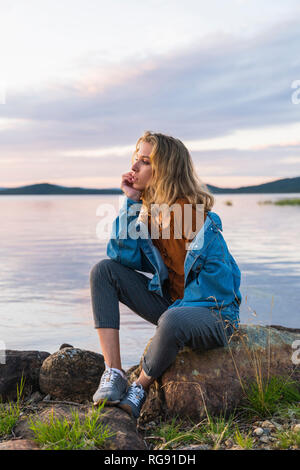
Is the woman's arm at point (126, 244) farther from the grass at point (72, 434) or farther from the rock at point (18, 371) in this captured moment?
the rock at point (18, 371)

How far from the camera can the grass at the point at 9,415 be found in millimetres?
3783

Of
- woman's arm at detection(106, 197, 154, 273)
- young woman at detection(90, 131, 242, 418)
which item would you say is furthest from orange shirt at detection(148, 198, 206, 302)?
woman's arm at detection(106, 197, 154, 273)

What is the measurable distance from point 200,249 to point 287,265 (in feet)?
32.0

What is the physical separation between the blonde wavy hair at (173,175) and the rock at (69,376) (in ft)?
5.09

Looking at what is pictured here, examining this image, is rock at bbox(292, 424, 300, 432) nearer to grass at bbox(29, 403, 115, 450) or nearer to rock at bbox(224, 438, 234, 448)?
rock at bbox(224, 438, 234, 448)

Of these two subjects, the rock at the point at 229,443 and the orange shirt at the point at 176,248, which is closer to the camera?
the rock at the point at 229,443

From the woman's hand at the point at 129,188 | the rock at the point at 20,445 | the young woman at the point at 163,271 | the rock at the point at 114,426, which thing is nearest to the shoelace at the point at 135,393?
the young woman at the point at 163,271

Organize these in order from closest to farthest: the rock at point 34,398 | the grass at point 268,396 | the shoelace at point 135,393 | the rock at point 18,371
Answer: the shoelace at point 135,393
the grass at point 268,396
the rock at point 34,398
the rock at point 18,371

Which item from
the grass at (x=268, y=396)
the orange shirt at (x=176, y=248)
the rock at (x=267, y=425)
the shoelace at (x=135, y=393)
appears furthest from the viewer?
the orange shirt at (x=176, y=248)

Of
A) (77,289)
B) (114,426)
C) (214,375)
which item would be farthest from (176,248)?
(77,289)

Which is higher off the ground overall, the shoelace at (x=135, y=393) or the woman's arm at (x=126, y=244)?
the woman's arm at (x=126, y=244)

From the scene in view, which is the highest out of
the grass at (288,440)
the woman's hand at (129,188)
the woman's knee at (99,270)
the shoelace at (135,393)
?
the woman's hand at (129,188)

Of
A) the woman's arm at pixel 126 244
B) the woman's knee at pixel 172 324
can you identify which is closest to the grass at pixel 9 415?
the woman's knee at pixel 172 324

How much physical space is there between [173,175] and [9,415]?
2201 millimetres
